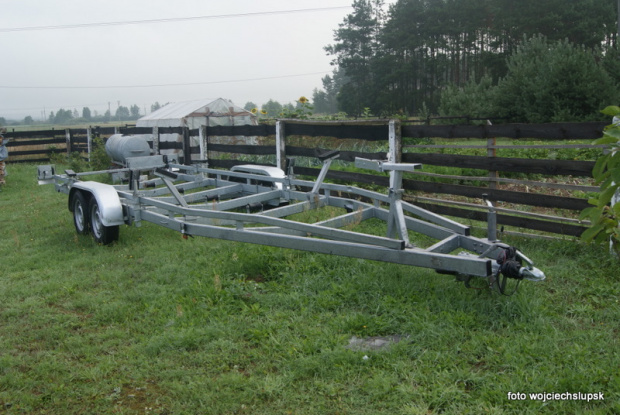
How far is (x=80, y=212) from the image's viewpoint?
25.7ft

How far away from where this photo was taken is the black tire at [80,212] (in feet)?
24.5

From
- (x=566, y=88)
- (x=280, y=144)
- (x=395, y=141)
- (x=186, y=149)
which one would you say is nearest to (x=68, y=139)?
(x=186, y=149)

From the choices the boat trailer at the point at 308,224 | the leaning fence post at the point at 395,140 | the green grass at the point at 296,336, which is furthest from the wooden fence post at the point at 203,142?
the green grass at the point at 296,336

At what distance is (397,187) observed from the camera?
189 inches

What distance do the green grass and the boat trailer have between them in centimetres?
39

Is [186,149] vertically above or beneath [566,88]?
beneath

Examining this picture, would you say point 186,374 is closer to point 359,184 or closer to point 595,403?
point 595,403

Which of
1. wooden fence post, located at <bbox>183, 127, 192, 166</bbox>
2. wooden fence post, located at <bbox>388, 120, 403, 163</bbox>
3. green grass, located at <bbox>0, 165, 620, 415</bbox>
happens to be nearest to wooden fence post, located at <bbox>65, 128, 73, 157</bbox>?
wooden fence post, located at <bbox>183, 127, 192, 166</bbox>

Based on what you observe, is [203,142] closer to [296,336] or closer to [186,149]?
[186,149]

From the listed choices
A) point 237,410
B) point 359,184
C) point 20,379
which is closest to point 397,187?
point 237,410

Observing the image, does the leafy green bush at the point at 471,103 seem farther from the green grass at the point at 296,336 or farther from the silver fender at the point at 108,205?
the silver fender at the point at 108,205

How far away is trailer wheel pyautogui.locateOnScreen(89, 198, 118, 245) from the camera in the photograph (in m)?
6.95

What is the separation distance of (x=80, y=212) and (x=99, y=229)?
35.2 inches

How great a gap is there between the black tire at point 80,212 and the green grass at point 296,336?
1.29m
